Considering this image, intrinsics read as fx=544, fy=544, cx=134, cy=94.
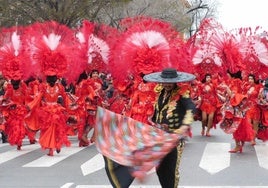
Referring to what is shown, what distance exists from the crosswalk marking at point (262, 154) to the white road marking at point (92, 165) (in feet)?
9.63

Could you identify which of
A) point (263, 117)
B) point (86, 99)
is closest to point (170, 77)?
point (263, 117)

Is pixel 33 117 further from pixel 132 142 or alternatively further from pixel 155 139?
pixel 155 139

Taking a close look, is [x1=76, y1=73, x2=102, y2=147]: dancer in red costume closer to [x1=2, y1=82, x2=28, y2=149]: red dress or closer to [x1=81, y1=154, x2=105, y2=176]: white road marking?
[x1=2, y1=82, x2=28, y2=149]: red dress

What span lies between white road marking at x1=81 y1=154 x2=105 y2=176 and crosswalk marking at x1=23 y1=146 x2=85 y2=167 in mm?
638

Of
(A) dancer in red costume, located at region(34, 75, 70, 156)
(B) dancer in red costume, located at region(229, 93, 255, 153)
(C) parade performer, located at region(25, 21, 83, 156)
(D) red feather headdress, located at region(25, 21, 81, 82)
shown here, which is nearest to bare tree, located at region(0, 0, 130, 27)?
(D) red feather headdress, located at region(25, 21, 81, 82)

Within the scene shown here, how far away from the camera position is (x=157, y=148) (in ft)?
18.3

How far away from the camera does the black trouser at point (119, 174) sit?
5625 millimetres

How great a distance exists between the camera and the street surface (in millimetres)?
8289

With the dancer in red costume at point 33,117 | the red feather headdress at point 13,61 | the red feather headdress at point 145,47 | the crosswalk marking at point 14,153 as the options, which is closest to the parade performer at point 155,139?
the red feather headdress at point 145,47

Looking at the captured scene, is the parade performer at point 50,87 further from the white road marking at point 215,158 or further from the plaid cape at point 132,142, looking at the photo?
the plaid cape at point 132,142

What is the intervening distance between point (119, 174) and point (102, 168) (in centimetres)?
392

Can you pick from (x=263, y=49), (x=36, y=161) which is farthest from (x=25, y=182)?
(x=263, y=49)

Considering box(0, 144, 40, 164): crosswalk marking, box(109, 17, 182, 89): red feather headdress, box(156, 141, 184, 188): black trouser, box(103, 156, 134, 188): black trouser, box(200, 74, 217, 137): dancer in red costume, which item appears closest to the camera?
box(103, 156, 134, 188): black trouser

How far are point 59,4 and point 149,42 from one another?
1621 cm
